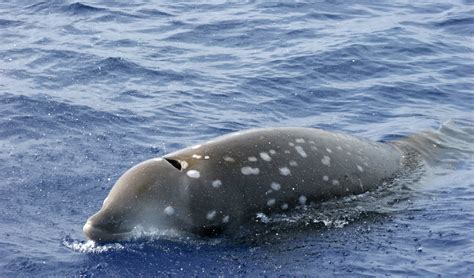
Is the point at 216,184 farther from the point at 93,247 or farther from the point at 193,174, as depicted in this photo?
the point at 93,247

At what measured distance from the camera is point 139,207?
980 centimetres

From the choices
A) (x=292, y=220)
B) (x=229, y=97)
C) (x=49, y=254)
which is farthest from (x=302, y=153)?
(x=229, y=97)

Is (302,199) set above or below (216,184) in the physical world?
below

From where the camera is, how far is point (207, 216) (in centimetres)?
1001

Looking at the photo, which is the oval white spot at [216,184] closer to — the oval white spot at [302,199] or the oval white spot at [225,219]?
the oval white spot at [225,219]

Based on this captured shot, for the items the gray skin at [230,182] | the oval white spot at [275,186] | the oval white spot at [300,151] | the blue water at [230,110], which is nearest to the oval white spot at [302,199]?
the gray skin at [230,182]

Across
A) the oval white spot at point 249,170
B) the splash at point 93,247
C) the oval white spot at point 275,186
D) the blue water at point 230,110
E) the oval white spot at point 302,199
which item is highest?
the oval white spot at point 249,170

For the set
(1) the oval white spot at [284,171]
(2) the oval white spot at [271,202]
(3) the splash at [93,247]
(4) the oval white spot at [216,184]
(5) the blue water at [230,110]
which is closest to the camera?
(3) the splash at [93,247]

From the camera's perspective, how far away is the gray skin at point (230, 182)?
9844 millimetres

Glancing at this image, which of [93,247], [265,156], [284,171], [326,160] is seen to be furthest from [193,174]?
[326,160]

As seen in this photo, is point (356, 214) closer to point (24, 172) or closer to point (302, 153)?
point (302, 153)

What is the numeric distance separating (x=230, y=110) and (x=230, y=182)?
6019mm

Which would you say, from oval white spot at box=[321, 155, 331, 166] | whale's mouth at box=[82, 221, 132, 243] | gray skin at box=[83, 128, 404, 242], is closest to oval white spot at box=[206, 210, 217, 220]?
gray skin at box=[83, 128, 404, 242]

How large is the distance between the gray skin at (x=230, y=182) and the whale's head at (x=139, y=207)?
0.01m
